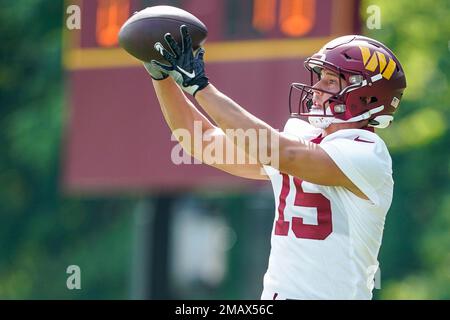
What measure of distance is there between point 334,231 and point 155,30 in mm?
1071

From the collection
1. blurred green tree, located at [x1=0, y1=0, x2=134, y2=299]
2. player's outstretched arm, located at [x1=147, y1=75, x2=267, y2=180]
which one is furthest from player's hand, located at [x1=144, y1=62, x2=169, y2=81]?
blurred green tree, located at [x1=0, y1=0, x2=134, y2=299]

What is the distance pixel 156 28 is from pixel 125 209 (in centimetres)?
1342

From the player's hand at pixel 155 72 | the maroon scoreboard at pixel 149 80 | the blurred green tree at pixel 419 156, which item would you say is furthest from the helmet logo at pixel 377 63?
the blurred green tree at pixel 419 156

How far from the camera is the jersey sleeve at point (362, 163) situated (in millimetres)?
4914

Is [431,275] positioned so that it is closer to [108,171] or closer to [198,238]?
[198,238]

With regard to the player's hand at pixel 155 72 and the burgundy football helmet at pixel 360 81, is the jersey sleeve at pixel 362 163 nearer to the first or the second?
the burgundy football helmet at pixel 360 81

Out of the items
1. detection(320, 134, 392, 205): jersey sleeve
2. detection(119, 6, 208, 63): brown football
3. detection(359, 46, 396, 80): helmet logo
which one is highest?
detection(119, 6, 208, 63): brown football

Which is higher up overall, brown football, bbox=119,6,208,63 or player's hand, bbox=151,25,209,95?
brown football, bbox=119,6,208,63

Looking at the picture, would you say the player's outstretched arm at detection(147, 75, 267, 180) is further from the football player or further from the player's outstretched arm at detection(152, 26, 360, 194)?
the player's outstretched arm at detection(152, 26, 360, 194)

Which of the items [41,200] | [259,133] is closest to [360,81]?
[259,133]

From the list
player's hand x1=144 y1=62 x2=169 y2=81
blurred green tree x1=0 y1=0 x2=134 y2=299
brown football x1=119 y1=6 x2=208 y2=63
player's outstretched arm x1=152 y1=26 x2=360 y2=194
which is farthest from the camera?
blurred green tree x1=0 y1=0 x2=134 y2=299

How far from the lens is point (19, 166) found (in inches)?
707

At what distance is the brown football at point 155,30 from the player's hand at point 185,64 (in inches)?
1.6

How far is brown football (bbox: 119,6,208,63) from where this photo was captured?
16.5 feet
